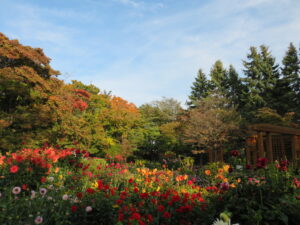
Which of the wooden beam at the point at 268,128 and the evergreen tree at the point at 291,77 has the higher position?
the evergreen tree at the point at 291,77

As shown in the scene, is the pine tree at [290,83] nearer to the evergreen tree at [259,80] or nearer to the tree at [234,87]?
the evergreen tree at [259,80]

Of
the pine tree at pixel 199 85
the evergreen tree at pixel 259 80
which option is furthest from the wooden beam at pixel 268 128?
the pine tree at pixel 199 85

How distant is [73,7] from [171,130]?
14142mm

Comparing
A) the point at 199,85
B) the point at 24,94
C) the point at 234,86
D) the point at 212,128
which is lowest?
the point at 24,94

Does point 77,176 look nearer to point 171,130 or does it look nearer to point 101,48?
point 101,48

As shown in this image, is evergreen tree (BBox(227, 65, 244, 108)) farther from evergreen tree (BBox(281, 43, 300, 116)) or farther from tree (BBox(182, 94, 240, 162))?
tree (BBox(182, 94, 240, 162))

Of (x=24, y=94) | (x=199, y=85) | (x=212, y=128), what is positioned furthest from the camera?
(x=199, y=85)

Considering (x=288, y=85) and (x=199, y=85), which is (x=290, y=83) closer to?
(x=288, y=85)

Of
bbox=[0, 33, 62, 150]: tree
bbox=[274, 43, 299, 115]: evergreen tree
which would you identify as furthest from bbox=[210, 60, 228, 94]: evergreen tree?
bbox=[0, 33, 62, 150]: tree

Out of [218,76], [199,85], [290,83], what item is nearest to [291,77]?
Answer: [290,83]

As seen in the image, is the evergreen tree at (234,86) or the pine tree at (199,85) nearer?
the evergreen tree at (234,86)

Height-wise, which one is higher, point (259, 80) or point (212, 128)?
point (259, 80)

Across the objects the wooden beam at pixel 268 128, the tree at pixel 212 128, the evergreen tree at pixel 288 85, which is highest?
the evergreen tree at pixel 288 85

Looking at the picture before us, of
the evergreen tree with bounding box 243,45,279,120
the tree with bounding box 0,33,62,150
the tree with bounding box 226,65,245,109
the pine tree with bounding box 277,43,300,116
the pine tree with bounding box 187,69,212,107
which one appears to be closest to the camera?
the tree with bounding box 0,33,62,150
